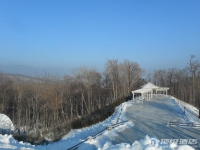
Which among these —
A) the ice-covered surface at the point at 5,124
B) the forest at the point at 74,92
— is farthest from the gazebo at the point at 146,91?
the ice-covered surface at the point at 5,124

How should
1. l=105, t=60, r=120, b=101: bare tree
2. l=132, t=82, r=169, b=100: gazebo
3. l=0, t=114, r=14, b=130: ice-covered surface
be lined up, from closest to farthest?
l=0, t=114, r=14, b=130: ice-covered surface
l=132, t=82, r=169, b=100: gazebo
l=105, t=60, r=120, b=101: bare tree

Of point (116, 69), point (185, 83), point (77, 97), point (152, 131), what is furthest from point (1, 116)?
point (185, 83)

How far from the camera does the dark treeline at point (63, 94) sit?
115ft

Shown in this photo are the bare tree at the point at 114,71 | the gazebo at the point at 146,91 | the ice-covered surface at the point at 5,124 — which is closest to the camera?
the ice-covered surface at the point at 5,124

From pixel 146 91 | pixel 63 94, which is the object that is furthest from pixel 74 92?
pixel 146 91

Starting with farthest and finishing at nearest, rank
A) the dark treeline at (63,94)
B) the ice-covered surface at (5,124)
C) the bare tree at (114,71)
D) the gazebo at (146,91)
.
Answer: the bare tree at (114,71) < the dark treeline at (63,94) < the gazebo at (146,91) < the ice-covered surface at (5,124)

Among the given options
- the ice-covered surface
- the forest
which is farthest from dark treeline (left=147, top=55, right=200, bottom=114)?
the ice-covered surface

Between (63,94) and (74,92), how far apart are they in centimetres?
358

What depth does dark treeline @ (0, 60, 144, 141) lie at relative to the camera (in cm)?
3512

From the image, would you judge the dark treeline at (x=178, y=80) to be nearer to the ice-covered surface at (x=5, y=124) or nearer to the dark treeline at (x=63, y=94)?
the dark treeline at (x=63, y=94)

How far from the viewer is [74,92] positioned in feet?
157

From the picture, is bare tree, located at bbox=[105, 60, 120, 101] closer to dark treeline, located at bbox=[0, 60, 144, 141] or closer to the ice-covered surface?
dark treeline, located at bbox=[0, 60, 144, 141]

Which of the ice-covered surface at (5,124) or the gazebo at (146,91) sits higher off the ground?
the gazebo at (146,91)

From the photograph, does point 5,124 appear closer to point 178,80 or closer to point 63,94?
point 63,94
